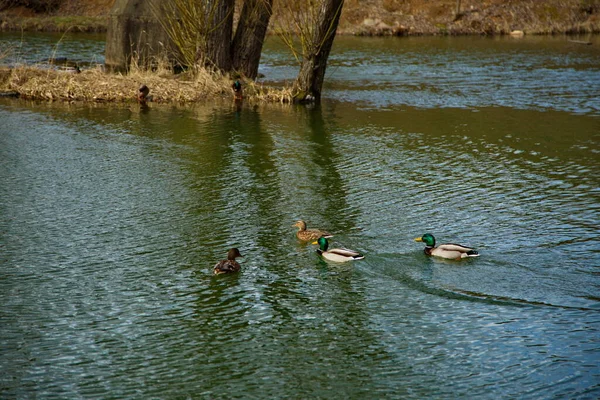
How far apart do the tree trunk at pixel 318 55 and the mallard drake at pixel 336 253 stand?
43.6 feet

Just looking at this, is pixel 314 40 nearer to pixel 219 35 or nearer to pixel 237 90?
pixel 237 90

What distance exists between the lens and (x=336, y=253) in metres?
11.3

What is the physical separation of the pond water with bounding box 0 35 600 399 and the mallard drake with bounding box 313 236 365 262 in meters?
0.12

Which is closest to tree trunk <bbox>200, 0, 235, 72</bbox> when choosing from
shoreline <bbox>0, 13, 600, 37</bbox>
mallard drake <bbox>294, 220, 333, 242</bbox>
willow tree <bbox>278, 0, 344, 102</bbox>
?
willow tree <bbox>278, 0, 344, 102</bbox>

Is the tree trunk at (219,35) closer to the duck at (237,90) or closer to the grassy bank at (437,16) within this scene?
the duck at (237,90)

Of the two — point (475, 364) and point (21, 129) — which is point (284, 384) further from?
point (21, 129)

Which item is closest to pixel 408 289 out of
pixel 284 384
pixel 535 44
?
pixel 284 384

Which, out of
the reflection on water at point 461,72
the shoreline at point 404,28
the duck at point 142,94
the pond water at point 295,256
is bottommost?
the pond water at point 295,256

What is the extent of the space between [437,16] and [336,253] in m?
41.5

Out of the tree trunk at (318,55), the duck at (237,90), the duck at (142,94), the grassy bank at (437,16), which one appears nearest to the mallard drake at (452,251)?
the tree trunk at (318,55)

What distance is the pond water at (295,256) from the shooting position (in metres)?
8.48

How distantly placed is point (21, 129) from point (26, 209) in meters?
6.86

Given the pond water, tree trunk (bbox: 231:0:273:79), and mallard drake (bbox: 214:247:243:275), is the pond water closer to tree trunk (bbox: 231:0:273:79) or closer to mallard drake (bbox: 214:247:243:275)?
mallard drake (bbox: 214:247:243:275)

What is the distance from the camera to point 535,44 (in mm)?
41562
